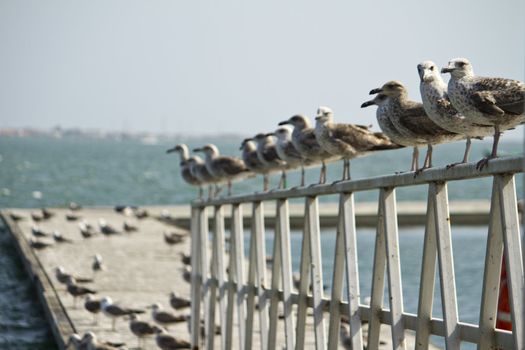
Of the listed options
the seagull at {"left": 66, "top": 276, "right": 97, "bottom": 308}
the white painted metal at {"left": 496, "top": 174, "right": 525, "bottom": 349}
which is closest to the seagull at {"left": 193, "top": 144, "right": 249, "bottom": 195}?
the seagull at {"left": 66, "top": 276, "right": 97, "bottom": 308}

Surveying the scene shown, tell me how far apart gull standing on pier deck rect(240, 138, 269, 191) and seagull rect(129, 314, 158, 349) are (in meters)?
2.64

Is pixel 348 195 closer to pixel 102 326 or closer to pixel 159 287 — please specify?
pixel 102 326

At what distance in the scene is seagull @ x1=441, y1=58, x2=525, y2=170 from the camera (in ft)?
24.8

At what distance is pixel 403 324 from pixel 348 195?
59.0 inches

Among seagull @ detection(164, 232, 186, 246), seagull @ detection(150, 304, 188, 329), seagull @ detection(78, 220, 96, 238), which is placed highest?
seagull @ detection(150, 304, 188, 329)

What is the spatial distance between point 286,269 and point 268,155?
10.6ft

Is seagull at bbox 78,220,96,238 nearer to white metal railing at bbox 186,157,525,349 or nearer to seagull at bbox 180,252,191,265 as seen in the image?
seagull at bbox 180,252,191,265

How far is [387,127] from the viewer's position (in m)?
9.43

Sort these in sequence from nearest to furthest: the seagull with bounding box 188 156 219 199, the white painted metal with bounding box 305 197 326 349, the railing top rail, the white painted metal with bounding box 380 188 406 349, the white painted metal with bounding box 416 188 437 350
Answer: the railing top rail
the white painted metal with bounding box 416 188 437 350
the white painted metal with bounding box 380 188 406 349
the white painted metal with bounding box 305 197 326 349
the seagull with bounding box 188 156 219 199

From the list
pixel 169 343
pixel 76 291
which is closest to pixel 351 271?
pixel 169 343

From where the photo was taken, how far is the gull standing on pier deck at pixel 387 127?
29.9ft

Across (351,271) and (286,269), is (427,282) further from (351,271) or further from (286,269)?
(286,269)

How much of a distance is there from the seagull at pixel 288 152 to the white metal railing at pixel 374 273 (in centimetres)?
59

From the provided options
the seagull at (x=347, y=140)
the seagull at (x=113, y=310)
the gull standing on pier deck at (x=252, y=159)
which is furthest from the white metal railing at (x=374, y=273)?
the seagull at (x=113, y=310)
